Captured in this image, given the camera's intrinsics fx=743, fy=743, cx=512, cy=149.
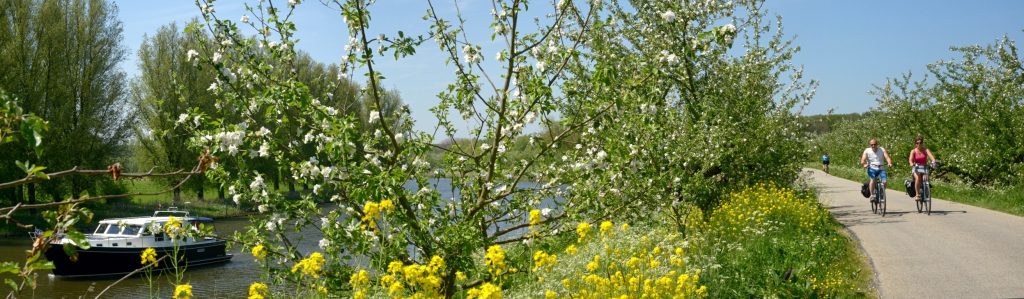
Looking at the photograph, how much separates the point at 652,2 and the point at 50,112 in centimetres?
2477

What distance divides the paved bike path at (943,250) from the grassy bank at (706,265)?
35 centimetres

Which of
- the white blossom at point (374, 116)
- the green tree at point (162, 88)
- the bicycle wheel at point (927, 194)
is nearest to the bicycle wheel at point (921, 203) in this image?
the bicycle wheel at point (927, 194)

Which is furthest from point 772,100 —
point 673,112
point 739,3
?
point 673,112

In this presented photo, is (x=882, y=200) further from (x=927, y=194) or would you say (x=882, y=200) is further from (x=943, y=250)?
(x=943, y=250)

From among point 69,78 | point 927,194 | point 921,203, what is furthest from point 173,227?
point 69,78

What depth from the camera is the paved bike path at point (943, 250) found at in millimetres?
7375

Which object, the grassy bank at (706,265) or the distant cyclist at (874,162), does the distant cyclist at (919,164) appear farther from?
the grassy bank at (706,265)

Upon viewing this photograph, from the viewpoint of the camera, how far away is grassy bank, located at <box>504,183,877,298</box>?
5.23 meters

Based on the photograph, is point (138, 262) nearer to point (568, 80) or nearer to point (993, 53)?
point (568, 80)

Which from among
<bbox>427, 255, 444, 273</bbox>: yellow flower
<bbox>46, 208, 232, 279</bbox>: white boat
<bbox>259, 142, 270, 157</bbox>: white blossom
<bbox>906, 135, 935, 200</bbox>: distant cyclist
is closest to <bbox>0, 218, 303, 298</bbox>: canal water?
<bbox>46, 208, 232, 279</bbox>: white boat

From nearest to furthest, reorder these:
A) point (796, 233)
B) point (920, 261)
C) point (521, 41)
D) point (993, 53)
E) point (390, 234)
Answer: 1. point (390, 234)
2. point (521, 41)
3. point (920, 261)
4. point (796, 233)
5. point (993, 53)

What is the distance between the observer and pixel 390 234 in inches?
217

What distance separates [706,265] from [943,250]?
4.98 meters

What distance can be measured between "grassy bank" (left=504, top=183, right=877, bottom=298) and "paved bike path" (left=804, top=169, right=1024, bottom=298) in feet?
1.15
